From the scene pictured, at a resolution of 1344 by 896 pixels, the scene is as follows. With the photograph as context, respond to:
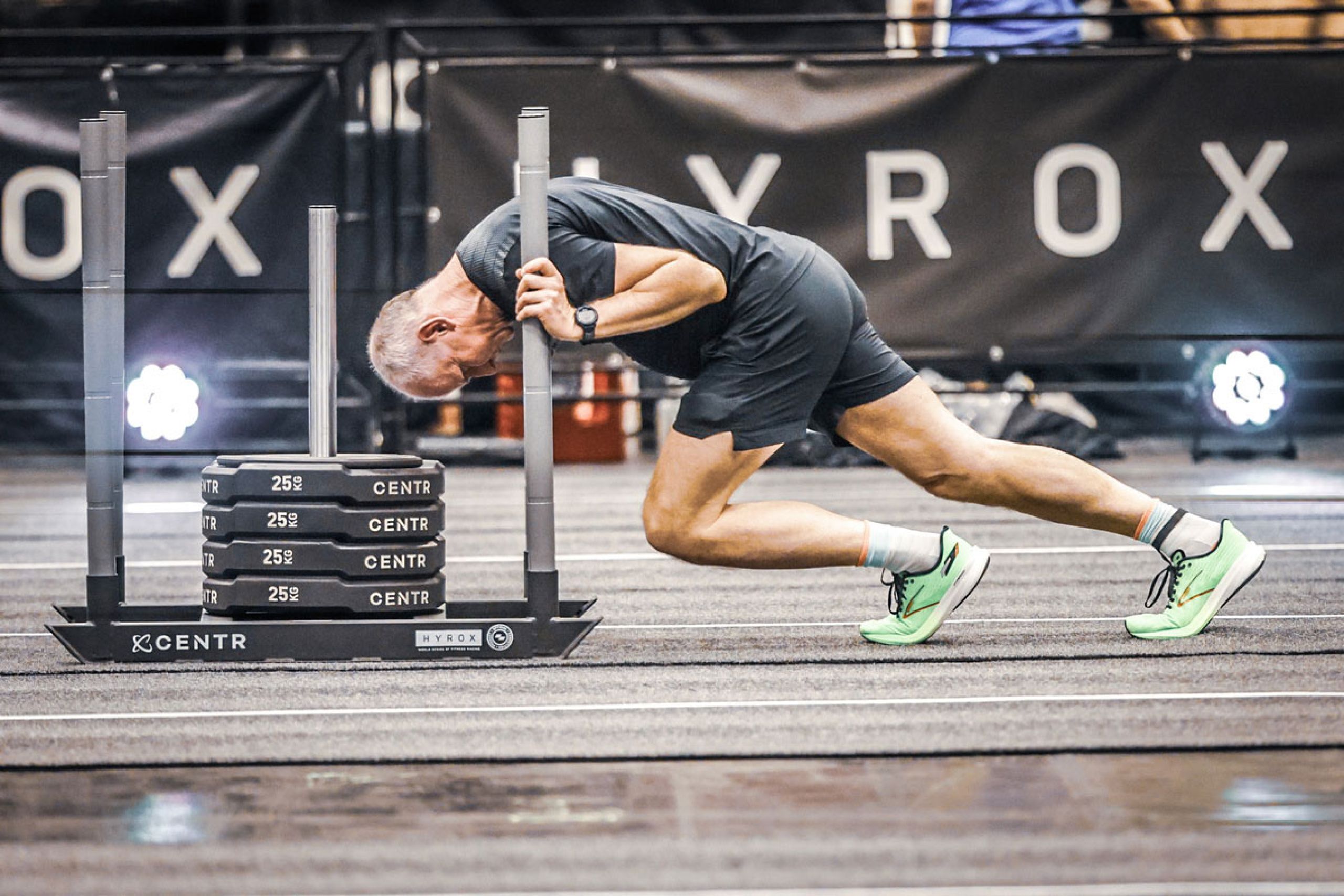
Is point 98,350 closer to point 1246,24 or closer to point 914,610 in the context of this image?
point 914,610

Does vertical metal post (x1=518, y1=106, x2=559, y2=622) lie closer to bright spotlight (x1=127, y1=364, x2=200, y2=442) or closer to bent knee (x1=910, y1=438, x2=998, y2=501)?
bent knee (x1=910, y1=438, x2=998, y2=501)

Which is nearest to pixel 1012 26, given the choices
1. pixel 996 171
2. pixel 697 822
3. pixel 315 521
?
pixel 996 171

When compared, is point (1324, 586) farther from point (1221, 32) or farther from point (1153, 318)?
point (1221, 32)

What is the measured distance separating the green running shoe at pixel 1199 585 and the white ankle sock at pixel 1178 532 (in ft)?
0.05

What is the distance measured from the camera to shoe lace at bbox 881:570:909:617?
3.94 metres

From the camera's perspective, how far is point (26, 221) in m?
7.44

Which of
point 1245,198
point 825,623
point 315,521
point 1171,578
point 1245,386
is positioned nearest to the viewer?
point 315,521

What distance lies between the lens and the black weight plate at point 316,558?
367 cm

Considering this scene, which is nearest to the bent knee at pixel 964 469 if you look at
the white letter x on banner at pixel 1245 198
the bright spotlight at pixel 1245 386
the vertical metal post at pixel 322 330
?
the vertical metal post at pixel 322 330

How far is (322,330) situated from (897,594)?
57.7 inches

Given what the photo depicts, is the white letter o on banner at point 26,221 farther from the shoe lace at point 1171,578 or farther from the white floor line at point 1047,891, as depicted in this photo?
the white floor line at point 1047,891

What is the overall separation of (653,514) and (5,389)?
730 centimetres

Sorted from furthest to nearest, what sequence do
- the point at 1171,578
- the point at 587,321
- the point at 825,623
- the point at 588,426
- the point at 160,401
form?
the point at 588,426, the point at 160,401, the point at 825,623, the point at 1171,578, the point at 587,321

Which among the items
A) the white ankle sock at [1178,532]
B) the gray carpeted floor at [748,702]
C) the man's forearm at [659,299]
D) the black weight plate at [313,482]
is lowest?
the gray carpeted floor at [748,702]
